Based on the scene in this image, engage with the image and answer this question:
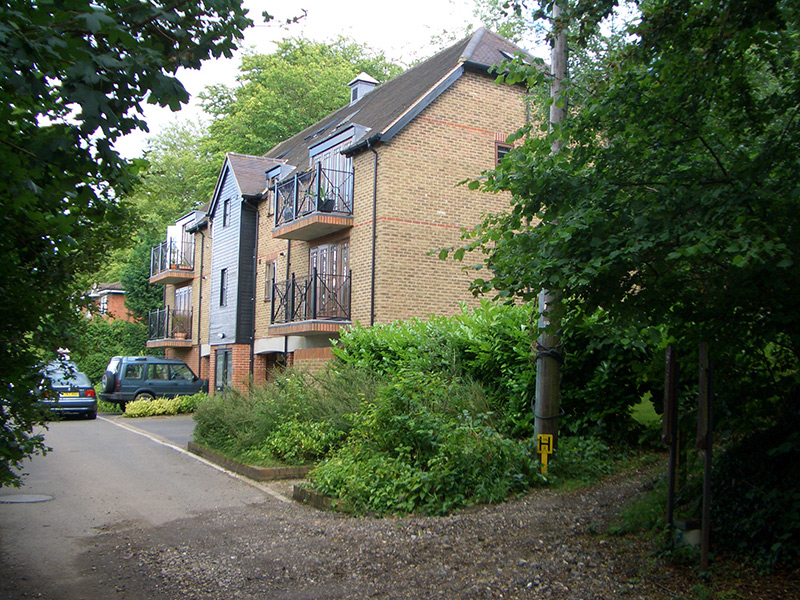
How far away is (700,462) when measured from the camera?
7.08 metres

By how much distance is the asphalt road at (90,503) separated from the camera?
21.2 ft

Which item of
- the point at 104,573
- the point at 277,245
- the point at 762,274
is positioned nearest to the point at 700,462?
the point at 762,274

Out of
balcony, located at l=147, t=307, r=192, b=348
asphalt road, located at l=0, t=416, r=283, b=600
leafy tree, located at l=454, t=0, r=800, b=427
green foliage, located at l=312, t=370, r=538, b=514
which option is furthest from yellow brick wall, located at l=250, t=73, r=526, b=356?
balcony, located at l=147, t=307, r=192, b=348

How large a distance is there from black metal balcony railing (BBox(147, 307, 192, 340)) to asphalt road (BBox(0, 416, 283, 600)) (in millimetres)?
15954

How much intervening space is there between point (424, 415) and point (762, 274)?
5183 millimetres

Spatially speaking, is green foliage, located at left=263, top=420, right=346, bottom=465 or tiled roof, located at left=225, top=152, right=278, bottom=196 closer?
green foliage, located at left=263, top=420, right=346, bottom=465

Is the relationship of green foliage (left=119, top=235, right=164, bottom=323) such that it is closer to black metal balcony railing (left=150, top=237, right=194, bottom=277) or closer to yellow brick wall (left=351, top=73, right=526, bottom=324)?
black metal balcony railing (left=150, top=237, right=194, bottom=277)

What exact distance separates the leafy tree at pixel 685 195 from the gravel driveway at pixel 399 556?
1727mm

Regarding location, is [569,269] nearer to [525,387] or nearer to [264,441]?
[525,387]

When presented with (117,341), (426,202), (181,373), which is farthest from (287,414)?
(117,341)

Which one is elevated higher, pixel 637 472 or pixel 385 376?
pixel 385 376

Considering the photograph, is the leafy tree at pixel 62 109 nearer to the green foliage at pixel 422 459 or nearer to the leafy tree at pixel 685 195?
the leafy tree at pixel 685 195

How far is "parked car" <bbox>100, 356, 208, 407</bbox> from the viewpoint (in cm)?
2794

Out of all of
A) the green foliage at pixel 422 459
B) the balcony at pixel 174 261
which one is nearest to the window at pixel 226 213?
the balcony at pixel 174 261
